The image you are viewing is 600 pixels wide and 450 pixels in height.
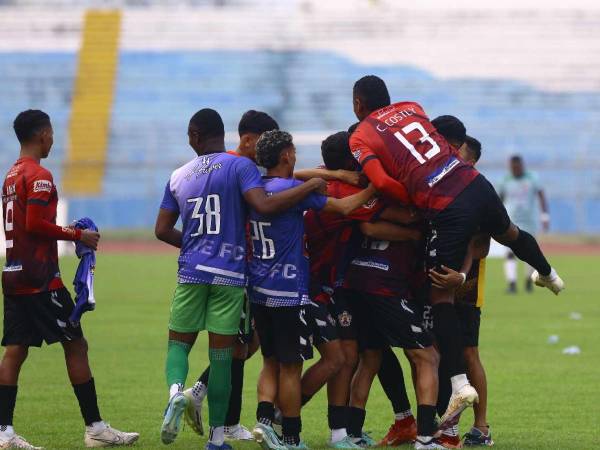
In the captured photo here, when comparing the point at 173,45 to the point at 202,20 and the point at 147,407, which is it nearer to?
the point at 202,20

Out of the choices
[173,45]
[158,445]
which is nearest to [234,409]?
[158,445]

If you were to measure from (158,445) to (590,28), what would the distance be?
38690mm

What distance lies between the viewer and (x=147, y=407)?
9.53m

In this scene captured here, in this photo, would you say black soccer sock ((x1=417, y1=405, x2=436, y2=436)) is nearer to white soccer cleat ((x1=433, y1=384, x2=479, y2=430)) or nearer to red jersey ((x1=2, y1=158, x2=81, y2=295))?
white soccer cleat ((x1=433, y1=384, x2=479, y2=430))

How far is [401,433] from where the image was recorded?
25.6 ft

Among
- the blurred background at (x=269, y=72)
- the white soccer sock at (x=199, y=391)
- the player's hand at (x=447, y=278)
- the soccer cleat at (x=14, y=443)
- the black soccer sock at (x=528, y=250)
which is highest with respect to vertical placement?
the blurred background at (x=269, y=72)

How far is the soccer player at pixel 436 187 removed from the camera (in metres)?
7.25

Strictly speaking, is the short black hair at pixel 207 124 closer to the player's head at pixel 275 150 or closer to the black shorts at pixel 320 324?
the player's head at pixel 275 150

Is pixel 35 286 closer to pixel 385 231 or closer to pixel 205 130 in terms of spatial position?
pixel 205 130

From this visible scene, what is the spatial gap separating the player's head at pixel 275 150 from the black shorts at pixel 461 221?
100cm

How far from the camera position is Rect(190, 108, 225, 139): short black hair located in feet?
24.3

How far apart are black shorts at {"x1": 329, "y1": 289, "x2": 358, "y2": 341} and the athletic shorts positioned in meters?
0.73

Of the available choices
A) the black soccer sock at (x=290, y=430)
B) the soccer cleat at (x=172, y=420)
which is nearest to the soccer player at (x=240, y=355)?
the soccer cleat at (x=172, y=420)

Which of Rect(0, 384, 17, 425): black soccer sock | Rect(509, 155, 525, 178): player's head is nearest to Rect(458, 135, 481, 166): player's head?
Rect(0, 384, 17, 425): black soccer sock
